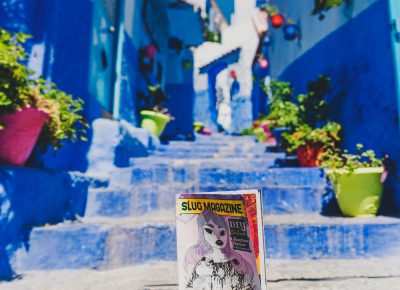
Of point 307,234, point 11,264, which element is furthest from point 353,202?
point 11,264

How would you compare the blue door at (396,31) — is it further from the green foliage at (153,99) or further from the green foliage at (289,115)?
the green foliage at (153,99)

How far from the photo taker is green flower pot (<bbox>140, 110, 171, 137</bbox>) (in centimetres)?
624

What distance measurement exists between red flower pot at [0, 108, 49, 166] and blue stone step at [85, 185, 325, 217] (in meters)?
0.99

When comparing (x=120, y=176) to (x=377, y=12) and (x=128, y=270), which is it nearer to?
(x=128, y=270)

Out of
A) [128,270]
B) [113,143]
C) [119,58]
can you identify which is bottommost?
[128,270]

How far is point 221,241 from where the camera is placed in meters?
1.25

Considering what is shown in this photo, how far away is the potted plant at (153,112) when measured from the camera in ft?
20.5

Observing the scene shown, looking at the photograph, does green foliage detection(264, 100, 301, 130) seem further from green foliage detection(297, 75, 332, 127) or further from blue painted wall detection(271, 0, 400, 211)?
blue painted wall detection(271, 0, 400, 211)

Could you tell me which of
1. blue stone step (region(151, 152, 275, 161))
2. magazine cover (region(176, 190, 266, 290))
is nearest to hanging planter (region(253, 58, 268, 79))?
blue stone step (region(151, 152, 275, 161))

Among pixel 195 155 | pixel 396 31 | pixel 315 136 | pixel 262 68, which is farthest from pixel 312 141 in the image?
pixel 262 68

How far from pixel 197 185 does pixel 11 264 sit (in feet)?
6.09

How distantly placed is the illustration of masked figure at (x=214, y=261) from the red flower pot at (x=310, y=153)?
10.4ft

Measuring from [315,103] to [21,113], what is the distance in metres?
3.75

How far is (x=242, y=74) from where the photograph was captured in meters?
13.8
